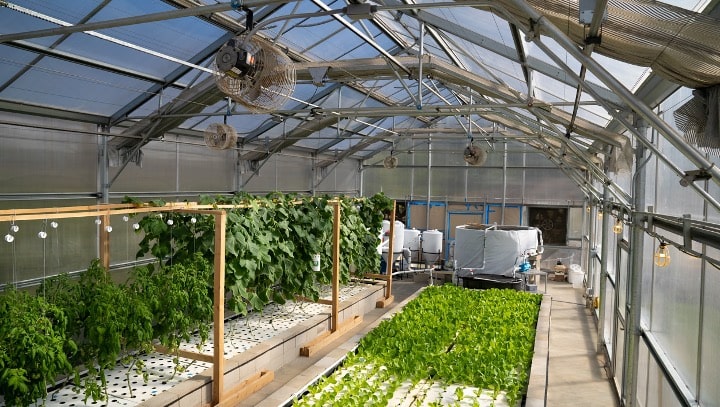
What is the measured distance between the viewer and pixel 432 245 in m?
14.4

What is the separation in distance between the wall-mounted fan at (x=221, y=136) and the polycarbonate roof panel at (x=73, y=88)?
46.8 inches

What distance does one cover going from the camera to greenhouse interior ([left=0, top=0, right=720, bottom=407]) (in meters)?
3.19

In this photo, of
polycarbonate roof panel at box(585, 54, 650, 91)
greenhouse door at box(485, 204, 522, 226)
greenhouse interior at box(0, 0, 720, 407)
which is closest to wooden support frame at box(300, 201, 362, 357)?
greenhouse interior at box(0, 0, 720, 407)

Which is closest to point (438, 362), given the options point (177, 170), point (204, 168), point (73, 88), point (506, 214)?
point (73, 88)

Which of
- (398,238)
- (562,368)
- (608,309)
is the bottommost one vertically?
(562,368)

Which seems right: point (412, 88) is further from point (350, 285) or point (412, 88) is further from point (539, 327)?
point (539, 327)

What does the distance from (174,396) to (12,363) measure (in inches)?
62.0

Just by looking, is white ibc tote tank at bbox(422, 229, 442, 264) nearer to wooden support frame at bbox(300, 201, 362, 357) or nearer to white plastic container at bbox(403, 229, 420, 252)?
white plastic container at bbox(403, 229, 420, 252)

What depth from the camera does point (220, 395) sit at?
505cm

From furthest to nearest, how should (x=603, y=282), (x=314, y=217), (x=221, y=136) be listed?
(x=603, y=282)
(x=221, y=136)
(x=314, y=217)

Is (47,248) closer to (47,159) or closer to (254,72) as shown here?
(47,159)

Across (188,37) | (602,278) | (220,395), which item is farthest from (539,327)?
(188,37)

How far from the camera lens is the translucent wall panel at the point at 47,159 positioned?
22.1ft

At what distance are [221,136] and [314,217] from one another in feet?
5.89
